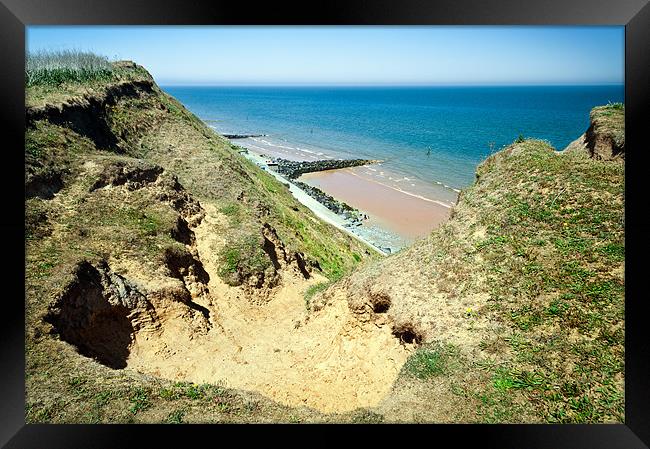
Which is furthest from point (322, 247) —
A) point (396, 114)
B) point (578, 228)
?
point (396, 114)

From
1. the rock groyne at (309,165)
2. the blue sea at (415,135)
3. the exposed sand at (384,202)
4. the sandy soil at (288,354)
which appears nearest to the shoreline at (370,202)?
the exposed sand at (384,202)

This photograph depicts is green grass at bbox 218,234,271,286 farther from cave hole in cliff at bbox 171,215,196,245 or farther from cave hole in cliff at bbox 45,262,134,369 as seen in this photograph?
cave hole in cliff at bbox 45,262,134,369

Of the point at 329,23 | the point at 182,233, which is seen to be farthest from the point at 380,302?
the point at 182,233

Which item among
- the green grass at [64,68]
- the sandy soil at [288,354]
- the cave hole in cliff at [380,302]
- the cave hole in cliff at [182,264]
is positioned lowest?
the sandy soil at [288,354]

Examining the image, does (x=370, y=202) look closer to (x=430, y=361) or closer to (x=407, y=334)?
(x=407, y=334)

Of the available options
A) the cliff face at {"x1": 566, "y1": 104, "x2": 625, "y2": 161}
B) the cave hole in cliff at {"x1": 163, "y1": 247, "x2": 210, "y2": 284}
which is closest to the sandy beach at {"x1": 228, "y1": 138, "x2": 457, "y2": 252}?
the cliff face at {"x1": 566, "y1": 104, "x2": 625, "y2": 161}

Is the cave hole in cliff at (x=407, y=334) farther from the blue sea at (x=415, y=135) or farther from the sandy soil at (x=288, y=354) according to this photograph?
the blue sea at (x=415, y=135)
